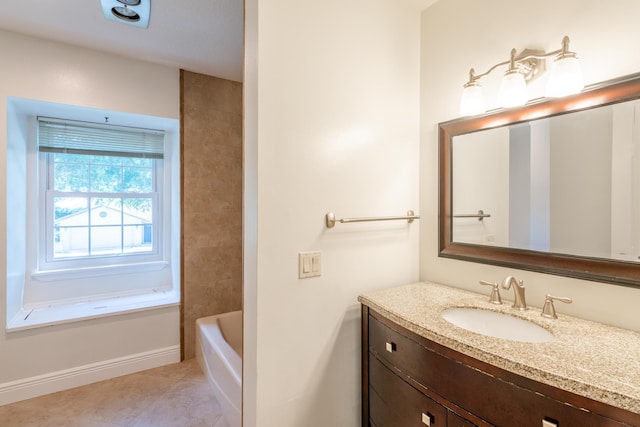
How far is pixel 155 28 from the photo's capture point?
192 cm

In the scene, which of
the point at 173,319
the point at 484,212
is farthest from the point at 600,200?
the point at 173,319

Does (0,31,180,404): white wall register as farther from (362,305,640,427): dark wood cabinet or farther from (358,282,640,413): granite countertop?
(358,282,640,413): granite countertop

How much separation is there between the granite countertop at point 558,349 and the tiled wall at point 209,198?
1869 millimetres

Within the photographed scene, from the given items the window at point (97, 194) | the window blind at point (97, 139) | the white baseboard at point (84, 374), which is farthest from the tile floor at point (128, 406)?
the window blind at point (97, 139)

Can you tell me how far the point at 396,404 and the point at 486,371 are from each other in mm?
456

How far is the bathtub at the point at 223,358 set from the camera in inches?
68.1

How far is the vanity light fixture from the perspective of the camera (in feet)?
3.47

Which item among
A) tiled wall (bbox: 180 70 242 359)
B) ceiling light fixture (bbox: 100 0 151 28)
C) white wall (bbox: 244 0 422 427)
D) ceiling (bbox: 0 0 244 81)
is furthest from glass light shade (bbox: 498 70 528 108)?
tiled wall (bbox: 180 70 242 359)

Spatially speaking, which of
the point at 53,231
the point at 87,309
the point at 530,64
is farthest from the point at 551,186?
the point at 53,231

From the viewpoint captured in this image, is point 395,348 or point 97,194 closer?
point 395,348

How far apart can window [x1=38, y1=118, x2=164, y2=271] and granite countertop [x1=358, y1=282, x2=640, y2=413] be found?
8.18 ft

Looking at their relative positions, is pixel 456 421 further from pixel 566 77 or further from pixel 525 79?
pixel 525 79

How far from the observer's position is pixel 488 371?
829mm

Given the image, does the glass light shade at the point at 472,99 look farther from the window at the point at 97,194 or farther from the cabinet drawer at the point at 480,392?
the window at the point at 97,194
